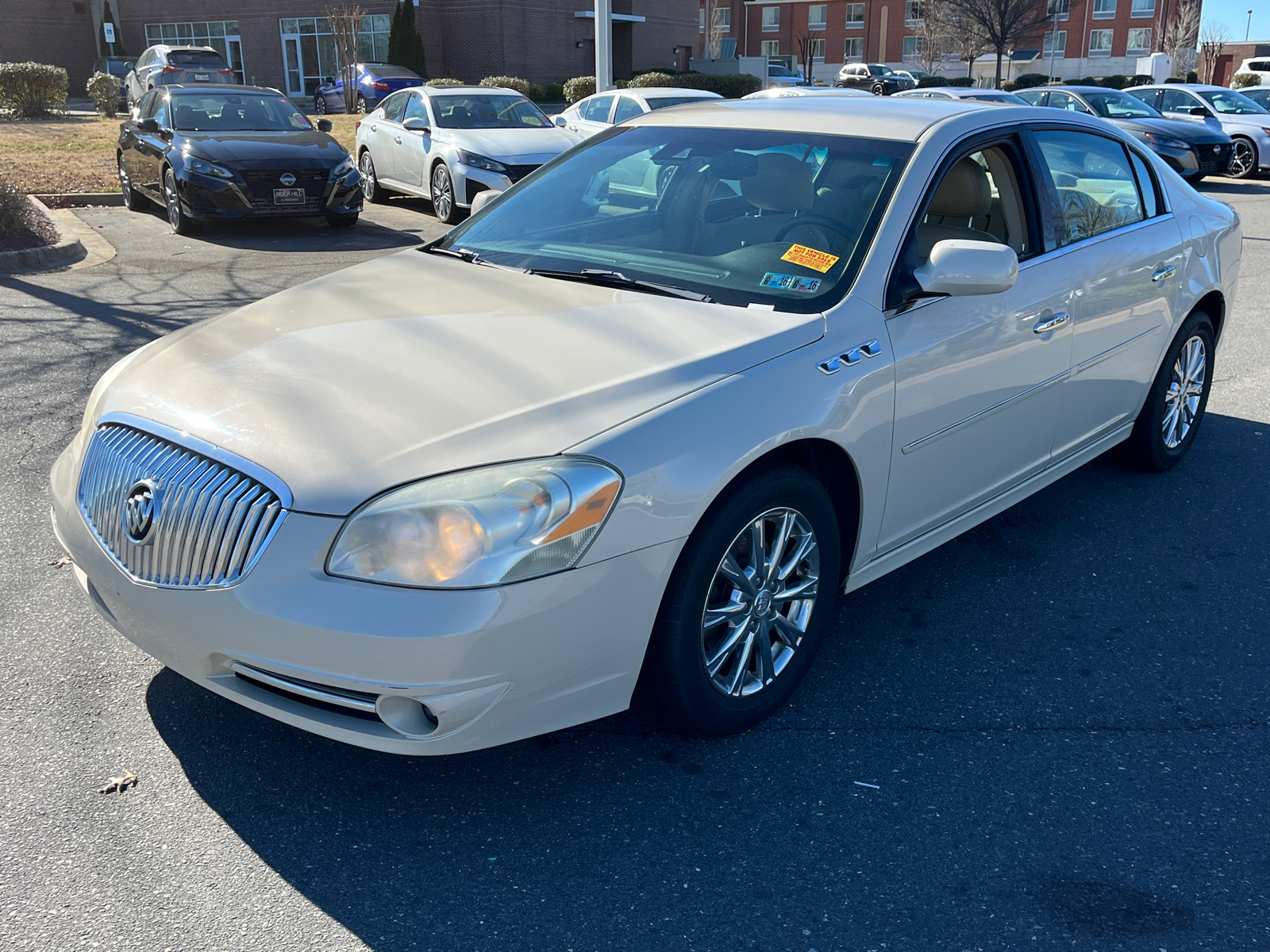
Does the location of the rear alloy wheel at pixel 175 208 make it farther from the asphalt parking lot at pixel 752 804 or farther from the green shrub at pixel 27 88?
the green shrub at pixel 27 88

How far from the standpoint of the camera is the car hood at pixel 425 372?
2.56 metres

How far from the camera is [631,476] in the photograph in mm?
2580

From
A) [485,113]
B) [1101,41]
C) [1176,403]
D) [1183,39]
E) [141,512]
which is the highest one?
[1101,41]

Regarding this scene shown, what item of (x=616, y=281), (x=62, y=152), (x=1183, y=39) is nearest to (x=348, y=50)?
(x=62, y=152)

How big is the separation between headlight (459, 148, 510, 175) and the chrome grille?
963cm

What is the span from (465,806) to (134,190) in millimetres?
12171

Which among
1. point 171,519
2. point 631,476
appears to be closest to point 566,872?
point 631,476

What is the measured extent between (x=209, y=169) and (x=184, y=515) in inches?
370

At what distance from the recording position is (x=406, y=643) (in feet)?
7.81

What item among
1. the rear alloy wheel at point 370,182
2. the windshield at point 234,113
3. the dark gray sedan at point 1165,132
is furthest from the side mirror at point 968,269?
the dark gray sedan at point 1165,132

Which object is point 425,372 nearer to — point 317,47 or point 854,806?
point 854,806

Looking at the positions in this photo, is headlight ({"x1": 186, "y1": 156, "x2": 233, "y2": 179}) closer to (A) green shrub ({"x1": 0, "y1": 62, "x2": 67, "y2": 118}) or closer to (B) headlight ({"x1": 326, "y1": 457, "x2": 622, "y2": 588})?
(B) headlight ({"x1": 326, "y1": 457, "x2": 622, "y2": 588})

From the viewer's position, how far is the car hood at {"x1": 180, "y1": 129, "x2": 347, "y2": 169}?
11.0 meters

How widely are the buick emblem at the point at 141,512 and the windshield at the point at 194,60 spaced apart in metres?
30.1
